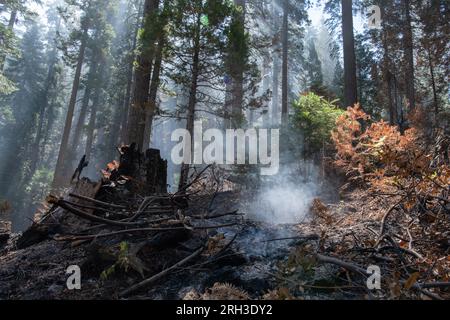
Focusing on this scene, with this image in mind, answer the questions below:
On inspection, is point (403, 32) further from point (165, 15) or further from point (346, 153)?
point (346, 153)

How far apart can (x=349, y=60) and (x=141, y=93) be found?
22.9 feet

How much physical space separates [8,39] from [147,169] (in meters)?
14.4

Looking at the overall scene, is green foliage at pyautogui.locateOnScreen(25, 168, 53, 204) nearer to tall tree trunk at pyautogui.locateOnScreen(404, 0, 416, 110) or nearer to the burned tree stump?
the burned tree stump

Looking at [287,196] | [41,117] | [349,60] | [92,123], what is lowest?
[287,196]

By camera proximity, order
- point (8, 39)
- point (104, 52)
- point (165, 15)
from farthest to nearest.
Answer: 1. point (104, 52)
2. point (8, 39)
3. point (165, 15)

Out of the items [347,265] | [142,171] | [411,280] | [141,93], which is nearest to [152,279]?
[347,265]

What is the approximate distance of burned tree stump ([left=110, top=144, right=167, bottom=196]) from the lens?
17.6 ft

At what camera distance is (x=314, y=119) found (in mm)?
9438

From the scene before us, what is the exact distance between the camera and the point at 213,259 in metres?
3.10

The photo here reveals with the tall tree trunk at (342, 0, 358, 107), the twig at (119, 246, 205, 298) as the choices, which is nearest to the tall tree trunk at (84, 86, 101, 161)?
the tall tree trunk at (342, 0, 358, 107)

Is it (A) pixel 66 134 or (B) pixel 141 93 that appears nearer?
(B) pixel 141 93

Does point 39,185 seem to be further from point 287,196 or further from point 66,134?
point 287,196

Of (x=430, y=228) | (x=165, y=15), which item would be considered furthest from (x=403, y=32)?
(x=430, y=228)

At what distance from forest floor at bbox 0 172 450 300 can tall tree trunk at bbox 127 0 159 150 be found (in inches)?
195
